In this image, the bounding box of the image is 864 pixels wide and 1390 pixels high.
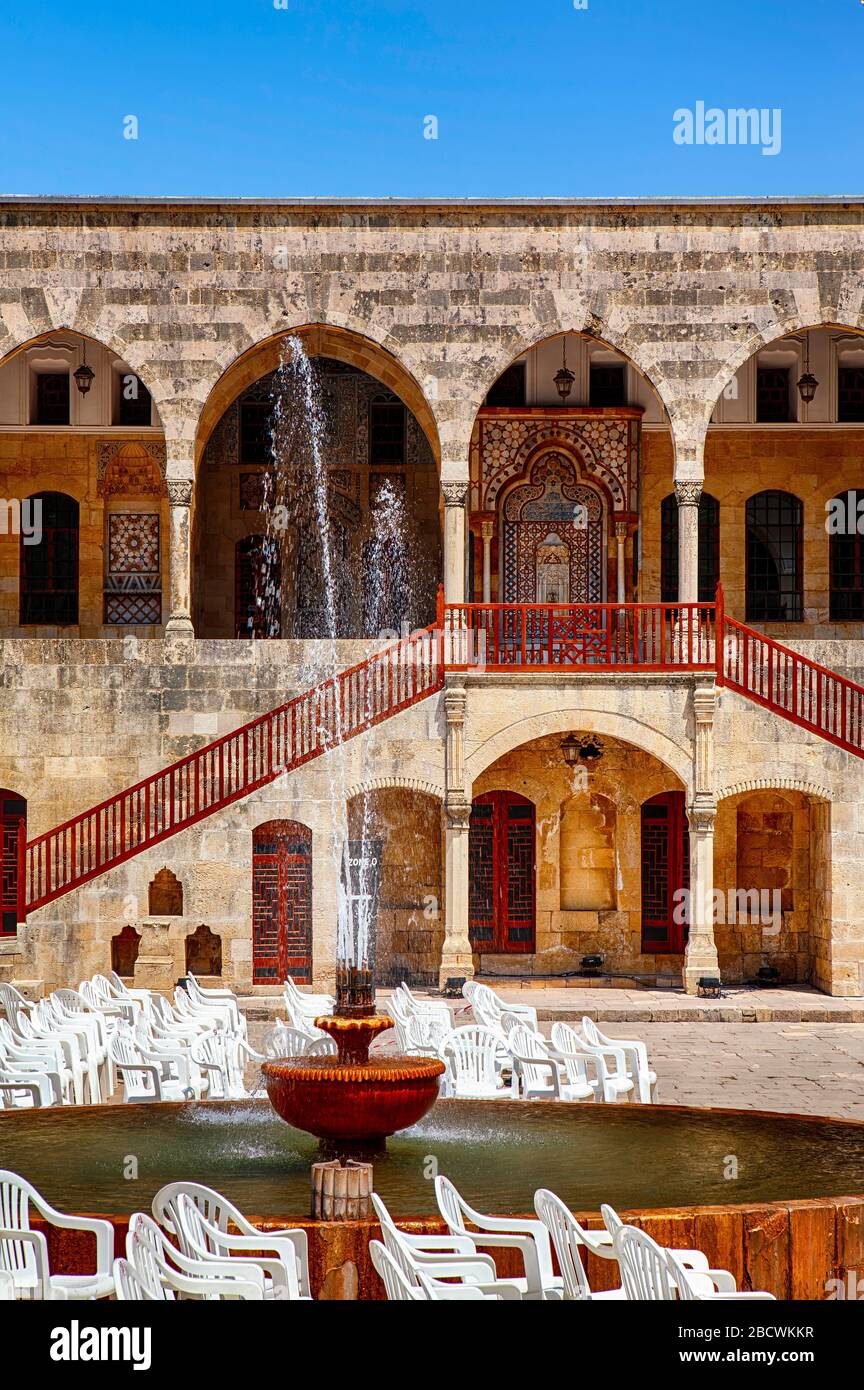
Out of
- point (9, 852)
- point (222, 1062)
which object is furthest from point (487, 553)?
point (222, 1062)

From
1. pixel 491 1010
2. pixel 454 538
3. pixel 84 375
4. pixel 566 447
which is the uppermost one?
pixel 84 375

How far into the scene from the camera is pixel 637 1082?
40.1 ft

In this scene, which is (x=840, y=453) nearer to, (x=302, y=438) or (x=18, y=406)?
(x=302, y=438)

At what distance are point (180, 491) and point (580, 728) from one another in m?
5.18

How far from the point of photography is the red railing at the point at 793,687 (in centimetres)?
1842

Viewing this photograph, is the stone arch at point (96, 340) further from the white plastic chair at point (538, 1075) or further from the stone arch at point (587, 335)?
the white plastic chair at point (538, 1075)

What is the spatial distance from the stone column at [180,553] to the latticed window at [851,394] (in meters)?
8.42

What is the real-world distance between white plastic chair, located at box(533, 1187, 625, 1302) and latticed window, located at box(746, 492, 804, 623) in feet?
53.4

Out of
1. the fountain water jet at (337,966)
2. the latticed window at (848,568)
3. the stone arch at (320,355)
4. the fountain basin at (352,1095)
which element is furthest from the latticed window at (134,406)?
the fountain basin at (352,1095)

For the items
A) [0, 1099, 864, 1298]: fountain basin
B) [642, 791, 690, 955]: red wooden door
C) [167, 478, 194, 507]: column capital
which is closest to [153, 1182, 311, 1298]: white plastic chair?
[0, 1099, 864, 1298]: fountain basin

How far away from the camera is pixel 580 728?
18734 millimetres

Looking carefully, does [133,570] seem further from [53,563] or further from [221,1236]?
[221,1236]
